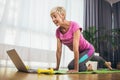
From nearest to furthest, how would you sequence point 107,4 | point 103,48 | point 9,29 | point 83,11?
point 9,29
point 83,11
point 103,48
point 107,4

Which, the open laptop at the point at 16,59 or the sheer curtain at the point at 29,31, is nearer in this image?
the open laptop at the point at 16,59

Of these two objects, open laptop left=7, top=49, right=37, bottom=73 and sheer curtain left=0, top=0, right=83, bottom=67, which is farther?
sheer curtain left=0, top=0, right=83, bottom=67

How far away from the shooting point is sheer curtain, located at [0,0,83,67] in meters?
3.00

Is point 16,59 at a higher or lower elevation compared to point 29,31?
lower

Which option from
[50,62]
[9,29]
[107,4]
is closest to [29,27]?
[9,29]

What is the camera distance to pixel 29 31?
11.1 feet

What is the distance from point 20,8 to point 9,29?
45cm

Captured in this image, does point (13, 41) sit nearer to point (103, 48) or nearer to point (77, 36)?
point (77, 36)

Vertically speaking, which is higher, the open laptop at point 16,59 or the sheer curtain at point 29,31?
the sheer curtain at point 29,31

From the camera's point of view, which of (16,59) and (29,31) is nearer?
(16,59)

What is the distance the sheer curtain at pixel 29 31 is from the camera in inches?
118

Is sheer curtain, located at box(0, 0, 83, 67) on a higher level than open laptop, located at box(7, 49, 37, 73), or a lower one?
higher

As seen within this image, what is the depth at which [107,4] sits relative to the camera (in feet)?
19.3

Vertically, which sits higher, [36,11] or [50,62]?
[36,11]
